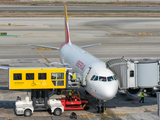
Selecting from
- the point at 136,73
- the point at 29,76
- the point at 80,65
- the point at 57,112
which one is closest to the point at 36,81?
the point at 29,76

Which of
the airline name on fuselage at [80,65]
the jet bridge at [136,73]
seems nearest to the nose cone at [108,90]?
the jet bridge at [136,73]

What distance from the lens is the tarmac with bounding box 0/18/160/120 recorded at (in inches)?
1201

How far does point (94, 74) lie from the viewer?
28.9 metres

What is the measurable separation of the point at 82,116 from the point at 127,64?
22.4 ft

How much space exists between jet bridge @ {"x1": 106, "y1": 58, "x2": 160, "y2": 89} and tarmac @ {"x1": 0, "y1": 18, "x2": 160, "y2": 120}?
295cm

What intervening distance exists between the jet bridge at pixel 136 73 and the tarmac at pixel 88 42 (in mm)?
2950

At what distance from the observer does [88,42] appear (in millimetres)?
72438

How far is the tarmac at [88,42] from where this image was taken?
3052cm

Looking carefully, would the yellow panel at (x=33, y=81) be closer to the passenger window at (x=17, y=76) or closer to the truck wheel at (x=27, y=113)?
the passenger window at (x=17, y=76)

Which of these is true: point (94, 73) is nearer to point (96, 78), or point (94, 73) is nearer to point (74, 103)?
point (96, 78)

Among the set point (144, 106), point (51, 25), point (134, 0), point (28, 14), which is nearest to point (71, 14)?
point (28, 14)

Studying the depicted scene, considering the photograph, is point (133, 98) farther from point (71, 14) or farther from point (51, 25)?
point (71, 14)

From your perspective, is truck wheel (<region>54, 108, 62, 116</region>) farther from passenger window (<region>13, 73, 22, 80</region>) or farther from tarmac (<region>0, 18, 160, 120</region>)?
passenger window (<region>13, 73, 22, 80</region>)

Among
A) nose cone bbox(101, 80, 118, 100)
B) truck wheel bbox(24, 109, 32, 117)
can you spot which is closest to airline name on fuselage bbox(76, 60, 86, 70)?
nose cone bbox(101, 80, 118, 100)
